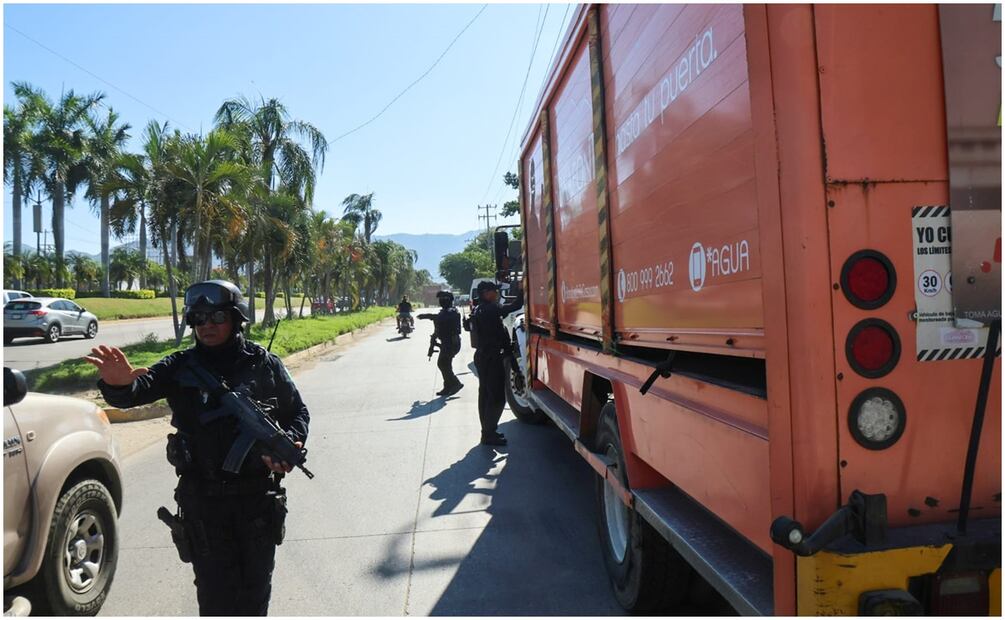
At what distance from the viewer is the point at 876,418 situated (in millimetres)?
1951

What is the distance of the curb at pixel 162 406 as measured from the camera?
9031mm

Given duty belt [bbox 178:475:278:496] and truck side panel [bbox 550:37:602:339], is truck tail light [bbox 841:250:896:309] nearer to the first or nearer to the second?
truck side panel [bbox 550:37:602:339]

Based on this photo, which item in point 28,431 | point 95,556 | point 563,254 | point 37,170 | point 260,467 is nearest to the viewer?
point 260,467

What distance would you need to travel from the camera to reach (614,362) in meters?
3.76

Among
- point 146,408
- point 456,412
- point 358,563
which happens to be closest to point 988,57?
point 358,563

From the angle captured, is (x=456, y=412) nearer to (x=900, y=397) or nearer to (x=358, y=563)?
(x=358, y=563)

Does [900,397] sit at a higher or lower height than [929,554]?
higher

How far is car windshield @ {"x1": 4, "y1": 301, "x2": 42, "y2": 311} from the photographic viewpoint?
21281 millimetres

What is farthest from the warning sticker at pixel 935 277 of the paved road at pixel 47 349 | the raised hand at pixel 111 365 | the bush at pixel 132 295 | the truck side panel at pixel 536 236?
the bush at pixel 132 295

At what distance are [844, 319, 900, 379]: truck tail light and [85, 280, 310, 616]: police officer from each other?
209cm

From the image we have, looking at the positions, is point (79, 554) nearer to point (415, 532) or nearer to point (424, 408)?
point (415, 532)

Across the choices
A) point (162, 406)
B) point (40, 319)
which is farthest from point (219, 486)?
point (40, 319)

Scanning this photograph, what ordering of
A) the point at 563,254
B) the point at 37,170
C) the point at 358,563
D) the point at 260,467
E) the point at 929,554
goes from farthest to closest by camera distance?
1. the point at 37,170
2. the point at 563,254
3. the point at 358,563
4. the point at 260,467
5. the point at 929,554

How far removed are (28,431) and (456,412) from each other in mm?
6699
